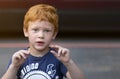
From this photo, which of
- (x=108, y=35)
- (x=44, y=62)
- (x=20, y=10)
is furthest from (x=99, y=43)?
(x=44, y=62)

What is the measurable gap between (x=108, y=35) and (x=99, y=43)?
0.16 m

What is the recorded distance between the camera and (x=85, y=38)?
4.61 meters

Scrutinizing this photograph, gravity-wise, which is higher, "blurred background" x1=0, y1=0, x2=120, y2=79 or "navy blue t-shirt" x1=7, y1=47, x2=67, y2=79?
"navy blue t-shirt" x1=7, y1=47, x2=67, y2=79

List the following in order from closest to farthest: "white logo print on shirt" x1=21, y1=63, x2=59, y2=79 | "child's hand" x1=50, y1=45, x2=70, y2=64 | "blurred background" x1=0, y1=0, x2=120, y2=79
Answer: "child's hand" x1=50, y1=45, x2=70, y2=64
"white logo print on shirt" x1=21, y1=63, x2=59, y2=79
"blurred background" x1=0, y1=0, x2=120, y2=79

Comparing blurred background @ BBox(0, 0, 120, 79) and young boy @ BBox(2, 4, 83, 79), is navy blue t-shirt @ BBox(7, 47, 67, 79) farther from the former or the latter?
blurred background @ BBox(0, 0, 120, 79)

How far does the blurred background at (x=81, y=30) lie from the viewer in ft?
13.8

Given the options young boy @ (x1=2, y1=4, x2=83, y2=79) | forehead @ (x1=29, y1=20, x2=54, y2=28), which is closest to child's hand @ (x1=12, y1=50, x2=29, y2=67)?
young boy @ (x1=2, y1=4, x2=83, y2=79)

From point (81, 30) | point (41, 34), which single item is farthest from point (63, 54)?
point (81, 30)

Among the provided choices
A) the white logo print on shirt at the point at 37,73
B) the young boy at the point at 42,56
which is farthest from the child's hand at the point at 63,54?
the white logo print on shirt at the point at 37,73

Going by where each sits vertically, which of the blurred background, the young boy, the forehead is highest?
the forehead

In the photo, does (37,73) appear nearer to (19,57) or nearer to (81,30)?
(19,57)

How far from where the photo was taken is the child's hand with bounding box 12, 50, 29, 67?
2.12 m

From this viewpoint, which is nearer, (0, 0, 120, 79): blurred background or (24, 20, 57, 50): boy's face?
(24, 20, 57, 50): boy's face

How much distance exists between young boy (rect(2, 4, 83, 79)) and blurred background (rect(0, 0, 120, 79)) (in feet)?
5.82
